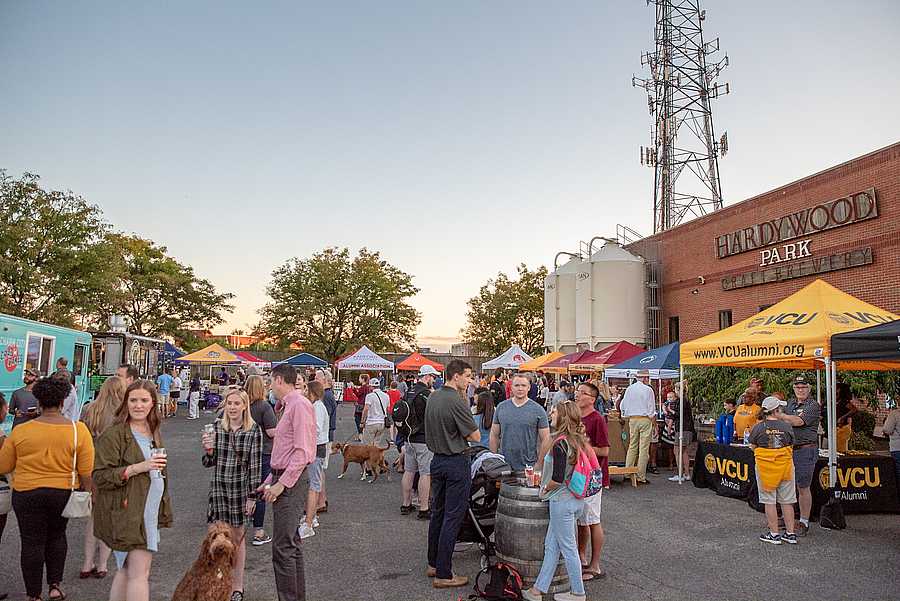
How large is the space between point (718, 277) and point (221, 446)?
21.2 meters

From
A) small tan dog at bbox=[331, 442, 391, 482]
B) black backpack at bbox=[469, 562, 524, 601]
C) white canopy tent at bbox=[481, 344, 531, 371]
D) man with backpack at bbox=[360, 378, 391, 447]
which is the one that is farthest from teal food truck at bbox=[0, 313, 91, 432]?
white canopy tent at bbox=[481, 344, 531, 371]

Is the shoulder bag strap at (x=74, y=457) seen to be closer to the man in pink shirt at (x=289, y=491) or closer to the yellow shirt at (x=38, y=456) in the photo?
the yellow shirt at (x=38, y=456)

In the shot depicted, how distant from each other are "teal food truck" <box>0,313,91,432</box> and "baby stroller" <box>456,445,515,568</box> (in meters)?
10.8

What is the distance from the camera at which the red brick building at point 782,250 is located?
1595cm

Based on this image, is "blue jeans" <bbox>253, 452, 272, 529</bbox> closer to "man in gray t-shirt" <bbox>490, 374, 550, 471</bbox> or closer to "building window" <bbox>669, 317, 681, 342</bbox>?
"man in gray t-shirt" <bbox>490, 374, 550, 471</bbox>

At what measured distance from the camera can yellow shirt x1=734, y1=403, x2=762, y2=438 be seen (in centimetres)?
1058

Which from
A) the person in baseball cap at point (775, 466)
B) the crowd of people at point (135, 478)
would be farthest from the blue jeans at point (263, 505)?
the person in baseball cap at point (775, 466)

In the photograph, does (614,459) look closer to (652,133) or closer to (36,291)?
(652,133)

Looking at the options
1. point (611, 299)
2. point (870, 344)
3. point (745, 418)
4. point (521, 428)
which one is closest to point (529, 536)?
point (521, 428)

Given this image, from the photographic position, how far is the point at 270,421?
632 centimetres

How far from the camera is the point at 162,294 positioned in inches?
1735

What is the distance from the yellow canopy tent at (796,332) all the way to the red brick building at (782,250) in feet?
22.6

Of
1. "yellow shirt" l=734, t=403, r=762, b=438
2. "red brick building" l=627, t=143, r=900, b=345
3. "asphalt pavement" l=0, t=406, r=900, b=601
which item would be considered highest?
"red brick building" l=627, t=143, r=900, b=345

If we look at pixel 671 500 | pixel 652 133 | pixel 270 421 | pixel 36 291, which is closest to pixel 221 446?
pixel 270 421
